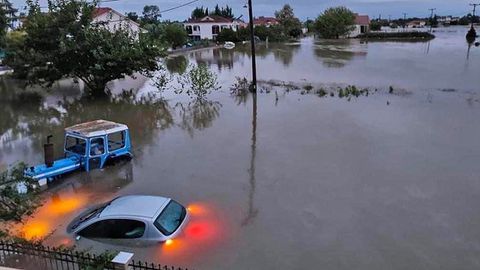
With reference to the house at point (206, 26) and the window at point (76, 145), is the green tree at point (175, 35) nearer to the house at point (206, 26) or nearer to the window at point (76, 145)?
the house at point (206, 26)

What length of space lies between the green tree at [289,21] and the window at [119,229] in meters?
86.6

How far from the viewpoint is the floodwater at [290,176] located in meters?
8.95

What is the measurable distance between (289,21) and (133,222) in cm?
9453

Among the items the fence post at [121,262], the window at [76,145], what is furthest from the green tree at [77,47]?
the fence post at [121,262]

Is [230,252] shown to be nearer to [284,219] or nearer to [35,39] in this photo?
[284,219]

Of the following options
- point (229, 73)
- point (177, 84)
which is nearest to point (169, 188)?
point (177, 84)

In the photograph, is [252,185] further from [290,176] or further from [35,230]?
[35,230]

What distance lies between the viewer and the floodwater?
8.95 metres

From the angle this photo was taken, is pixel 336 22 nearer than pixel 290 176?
No

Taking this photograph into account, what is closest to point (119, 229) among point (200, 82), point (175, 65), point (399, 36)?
point (200, 82)

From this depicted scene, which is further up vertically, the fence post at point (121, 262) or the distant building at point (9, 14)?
the distant building at point (9, 14)

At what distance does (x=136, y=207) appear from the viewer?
9055 millimetres

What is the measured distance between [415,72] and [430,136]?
2123 centimetres

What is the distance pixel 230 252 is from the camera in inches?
350
